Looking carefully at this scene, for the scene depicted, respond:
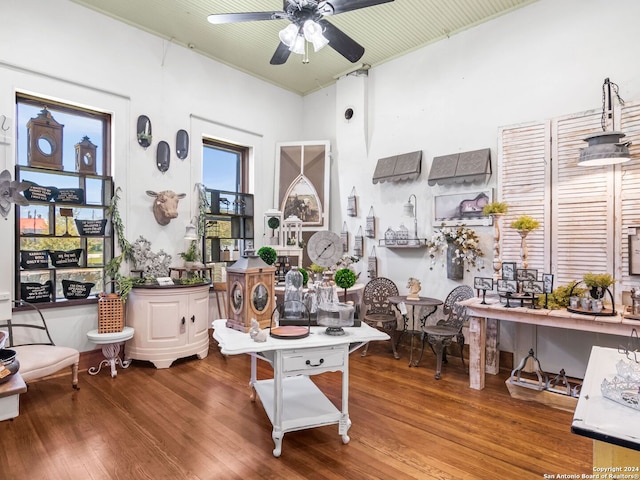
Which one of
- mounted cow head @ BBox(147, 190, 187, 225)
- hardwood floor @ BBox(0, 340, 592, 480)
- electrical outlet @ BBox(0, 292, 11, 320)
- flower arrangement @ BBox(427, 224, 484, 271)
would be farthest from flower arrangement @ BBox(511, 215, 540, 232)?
electrical outlet @ BBox(0, 292, 11, 320)

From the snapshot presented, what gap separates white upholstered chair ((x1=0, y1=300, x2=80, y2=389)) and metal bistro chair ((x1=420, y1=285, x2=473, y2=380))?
3.41 metres

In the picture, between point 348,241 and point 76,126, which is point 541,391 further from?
point 76,126

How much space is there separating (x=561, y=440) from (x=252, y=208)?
4460 millimetres

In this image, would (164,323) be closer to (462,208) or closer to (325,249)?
(325,249)

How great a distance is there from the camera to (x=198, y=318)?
4312mm

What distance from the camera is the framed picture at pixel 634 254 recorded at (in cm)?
324

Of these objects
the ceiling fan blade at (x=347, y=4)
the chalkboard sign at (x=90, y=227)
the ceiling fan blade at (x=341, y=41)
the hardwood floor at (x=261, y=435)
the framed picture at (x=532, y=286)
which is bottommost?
the hardwood floor at (x=261, y=435)

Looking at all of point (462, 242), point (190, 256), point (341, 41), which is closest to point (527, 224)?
point (462, 242)

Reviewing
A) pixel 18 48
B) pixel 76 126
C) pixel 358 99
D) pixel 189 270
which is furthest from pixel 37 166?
pixel 358 99

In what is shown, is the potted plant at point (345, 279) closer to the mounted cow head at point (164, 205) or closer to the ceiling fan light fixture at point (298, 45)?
the ceiling fan light fixture at point (298, 45)

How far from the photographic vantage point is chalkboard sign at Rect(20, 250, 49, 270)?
3652mm

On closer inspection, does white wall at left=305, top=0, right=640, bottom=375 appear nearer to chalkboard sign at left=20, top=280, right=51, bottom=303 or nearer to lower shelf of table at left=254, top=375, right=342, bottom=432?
lower shelf of table at left=254, top=375, right=342, bottom=432

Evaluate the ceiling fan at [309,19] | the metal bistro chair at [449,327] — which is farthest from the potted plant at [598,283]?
the ceiling fan at [309,19]

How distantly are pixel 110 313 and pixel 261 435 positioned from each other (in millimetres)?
2290
